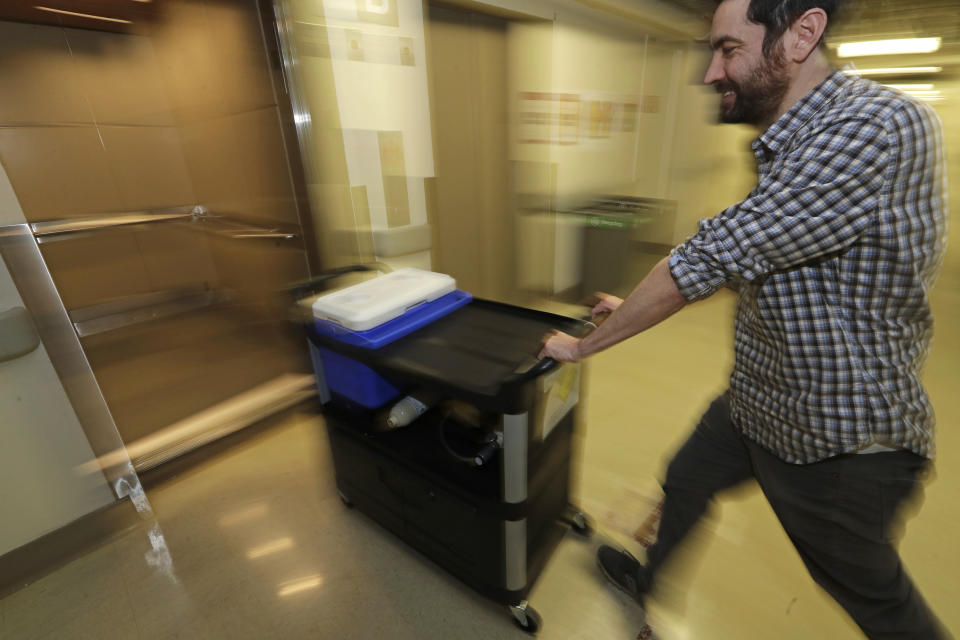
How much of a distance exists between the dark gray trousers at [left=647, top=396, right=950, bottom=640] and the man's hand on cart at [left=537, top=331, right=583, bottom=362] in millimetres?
448

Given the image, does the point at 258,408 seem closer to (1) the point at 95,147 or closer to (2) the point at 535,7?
(1) the point at 95,147

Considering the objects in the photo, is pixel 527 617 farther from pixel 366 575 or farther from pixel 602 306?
pixel 602 306

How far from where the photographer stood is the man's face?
765 mm

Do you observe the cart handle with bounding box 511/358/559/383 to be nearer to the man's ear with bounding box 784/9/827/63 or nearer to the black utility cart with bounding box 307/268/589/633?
the black utility cart with bounding box 307/268/589/633

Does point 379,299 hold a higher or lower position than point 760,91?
lower

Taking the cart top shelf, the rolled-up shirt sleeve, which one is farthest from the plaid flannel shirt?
the cart top shelf

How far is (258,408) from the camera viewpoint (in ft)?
6.94

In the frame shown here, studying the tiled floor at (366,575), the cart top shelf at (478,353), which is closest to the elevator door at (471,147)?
Result: the cart top shelf at (478,353)

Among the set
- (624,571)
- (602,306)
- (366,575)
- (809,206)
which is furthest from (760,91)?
(366,575)

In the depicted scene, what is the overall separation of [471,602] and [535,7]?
300 centimetres

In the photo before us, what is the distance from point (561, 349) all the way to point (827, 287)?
0.50 meters

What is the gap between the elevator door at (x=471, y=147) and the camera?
8.03 ft

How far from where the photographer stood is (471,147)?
278 cm

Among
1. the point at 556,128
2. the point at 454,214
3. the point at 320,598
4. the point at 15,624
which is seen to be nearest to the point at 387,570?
the point at 320,598
